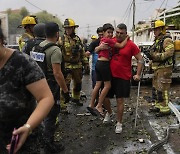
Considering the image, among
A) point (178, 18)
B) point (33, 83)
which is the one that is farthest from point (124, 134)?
point (178, 18)

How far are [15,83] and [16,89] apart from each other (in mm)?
47

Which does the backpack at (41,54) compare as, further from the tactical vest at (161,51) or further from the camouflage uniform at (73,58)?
the tactical vest at (161,51)

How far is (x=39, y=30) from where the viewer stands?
5035 mm

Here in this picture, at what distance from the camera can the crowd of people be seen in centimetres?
227

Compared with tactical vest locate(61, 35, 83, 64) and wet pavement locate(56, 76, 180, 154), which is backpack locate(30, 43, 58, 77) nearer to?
wet pavement locate(56, 76, 180, 154)

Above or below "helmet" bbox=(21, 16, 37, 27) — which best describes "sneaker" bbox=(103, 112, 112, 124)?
below

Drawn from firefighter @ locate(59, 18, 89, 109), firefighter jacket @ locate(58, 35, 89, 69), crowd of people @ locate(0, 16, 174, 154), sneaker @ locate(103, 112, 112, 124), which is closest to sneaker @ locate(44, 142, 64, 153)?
crowd of people @ locate(0, 16, 174, 154)

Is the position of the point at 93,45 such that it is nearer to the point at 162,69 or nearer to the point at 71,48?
the point at 71,48

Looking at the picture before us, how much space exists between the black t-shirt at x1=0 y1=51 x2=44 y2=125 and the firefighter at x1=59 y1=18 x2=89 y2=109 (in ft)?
15.9

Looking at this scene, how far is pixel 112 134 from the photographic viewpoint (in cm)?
580

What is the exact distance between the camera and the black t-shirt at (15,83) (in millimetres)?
2268

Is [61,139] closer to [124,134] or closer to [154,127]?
[124,134]

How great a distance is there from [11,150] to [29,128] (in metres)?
0.18

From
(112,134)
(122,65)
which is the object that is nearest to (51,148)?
(112,134)
